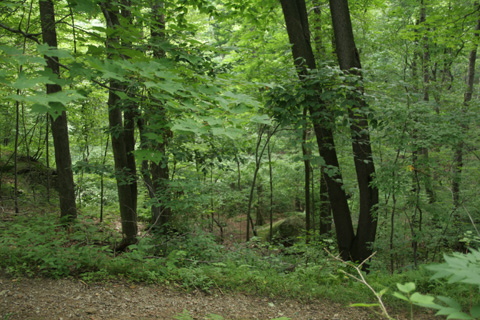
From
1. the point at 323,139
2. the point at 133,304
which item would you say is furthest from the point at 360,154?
the point at 133,304

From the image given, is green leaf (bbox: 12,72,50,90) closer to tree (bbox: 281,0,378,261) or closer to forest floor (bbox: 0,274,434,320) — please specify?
forest floor (bbox: 0,274,434,320)

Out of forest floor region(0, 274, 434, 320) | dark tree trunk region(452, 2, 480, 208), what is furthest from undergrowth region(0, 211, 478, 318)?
dark tree trunk region(452, 2, 480, 208)

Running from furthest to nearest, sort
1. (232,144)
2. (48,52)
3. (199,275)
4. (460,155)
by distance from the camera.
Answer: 1. (460,155)
2. (232,144)
3. (199,275)
4. (48,52)

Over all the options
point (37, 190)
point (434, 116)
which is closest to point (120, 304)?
point (434, 116)

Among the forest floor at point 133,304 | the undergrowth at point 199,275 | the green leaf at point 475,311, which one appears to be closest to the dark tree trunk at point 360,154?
the undergrowth at point 199,275

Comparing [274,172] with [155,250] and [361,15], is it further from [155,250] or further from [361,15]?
[155,250]

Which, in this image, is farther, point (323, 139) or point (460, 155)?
point (460, 155)

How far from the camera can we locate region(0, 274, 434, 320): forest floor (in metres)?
2.83

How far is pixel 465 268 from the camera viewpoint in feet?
3.46

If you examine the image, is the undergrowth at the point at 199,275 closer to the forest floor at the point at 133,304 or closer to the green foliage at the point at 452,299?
the forest floor at the point at 133,304

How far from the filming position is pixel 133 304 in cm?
311

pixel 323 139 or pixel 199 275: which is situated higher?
pixel 323 139

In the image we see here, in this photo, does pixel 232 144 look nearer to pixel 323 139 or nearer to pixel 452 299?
pixel 323 139

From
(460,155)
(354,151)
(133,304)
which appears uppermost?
(354,151)
